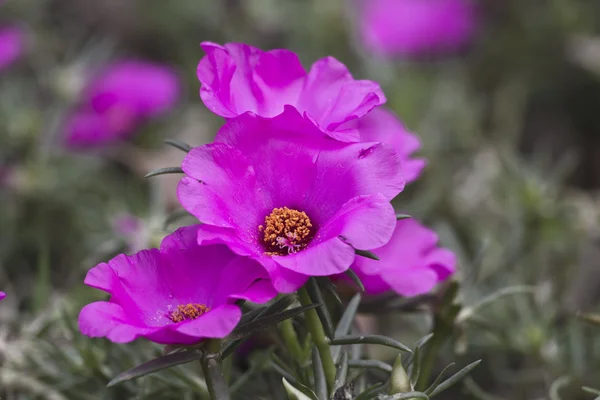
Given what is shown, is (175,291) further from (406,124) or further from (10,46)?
(10,46)

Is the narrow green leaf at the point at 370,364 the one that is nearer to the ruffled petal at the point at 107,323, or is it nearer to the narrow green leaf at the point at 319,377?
the narrow green leaf at the point at 319,377

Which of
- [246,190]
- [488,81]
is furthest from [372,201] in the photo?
[488,81]

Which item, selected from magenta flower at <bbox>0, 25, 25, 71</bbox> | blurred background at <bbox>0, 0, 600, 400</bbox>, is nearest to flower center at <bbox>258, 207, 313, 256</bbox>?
blurred background at <bbox>0, 0, 600, 400</bbox>

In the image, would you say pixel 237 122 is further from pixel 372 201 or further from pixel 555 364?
pixel 555 364

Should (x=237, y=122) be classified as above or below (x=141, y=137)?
above

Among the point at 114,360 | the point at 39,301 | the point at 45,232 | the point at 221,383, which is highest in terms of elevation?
the point at 221,383

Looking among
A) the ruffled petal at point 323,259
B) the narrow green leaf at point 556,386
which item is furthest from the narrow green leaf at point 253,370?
the narrow green leaf at point 556,386

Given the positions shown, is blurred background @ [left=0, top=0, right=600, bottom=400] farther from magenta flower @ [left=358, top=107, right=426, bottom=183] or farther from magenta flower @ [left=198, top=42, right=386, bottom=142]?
magenta flower @ [left=198, top=42, right=386, bottom=142]
